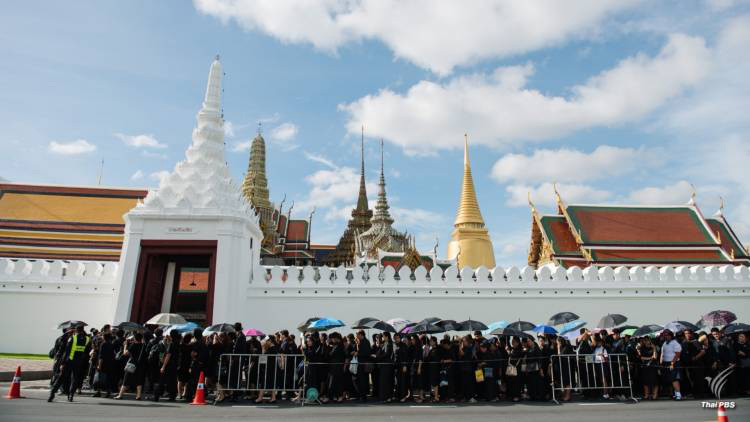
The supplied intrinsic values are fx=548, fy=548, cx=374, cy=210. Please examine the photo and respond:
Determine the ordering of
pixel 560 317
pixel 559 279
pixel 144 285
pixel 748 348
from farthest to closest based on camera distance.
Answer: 1. pixel 559 279
2. pixel 144 285
3. pixel 560 317
4. pixel 748 348

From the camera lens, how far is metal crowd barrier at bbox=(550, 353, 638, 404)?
Answer: 10305 millimetres

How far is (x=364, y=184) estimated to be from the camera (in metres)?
62.3

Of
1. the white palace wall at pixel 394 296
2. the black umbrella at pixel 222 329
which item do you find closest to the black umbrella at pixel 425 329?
the white palace wall at pixel 394 296

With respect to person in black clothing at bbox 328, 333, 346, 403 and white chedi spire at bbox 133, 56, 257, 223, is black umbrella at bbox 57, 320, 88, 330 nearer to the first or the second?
white chedi spire at bbox 133, 56, 257, 223

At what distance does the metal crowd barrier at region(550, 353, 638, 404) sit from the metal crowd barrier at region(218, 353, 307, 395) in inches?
191

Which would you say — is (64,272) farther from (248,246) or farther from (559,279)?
(559,279)

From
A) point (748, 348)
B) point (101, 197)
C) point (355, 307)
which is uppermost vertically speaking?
point (101, 197)

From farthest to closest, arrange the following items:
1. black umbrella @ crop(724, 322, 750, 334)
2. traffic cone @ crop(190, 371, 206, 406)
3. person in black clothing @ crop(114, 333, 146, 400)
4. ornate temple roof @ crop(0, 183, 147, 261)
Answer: ornate temple roof @ crop(0, 183, 147, 261), black umbrella @ crop(724, 322, 750, 334), person in black clothing @ crop(114, 333, 146, 400), traffic cone @ crop(190, 371, 206, 406)

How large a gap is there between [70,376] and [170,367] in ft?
5.37

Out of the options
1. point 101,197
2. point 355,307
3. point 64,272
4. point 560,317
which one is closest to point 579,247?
point 560,317

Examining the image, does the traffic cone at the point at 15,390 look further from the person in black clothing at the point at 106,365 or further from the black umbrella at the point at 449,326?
the black umbrella at the point at 449,326

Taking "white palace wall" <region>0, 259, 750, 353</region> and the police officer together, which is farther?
"white palace wall" <region>0, 259, 750, 353</region>

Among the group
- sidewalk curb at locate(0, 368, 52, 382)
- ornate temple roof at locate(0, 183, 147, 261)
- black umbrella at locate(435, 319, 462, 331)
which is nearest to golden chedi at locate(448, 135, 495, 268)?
ornate temple roof at locate(0, 183, 147, 261)

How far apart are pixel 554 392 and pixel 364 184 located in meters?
52.1
